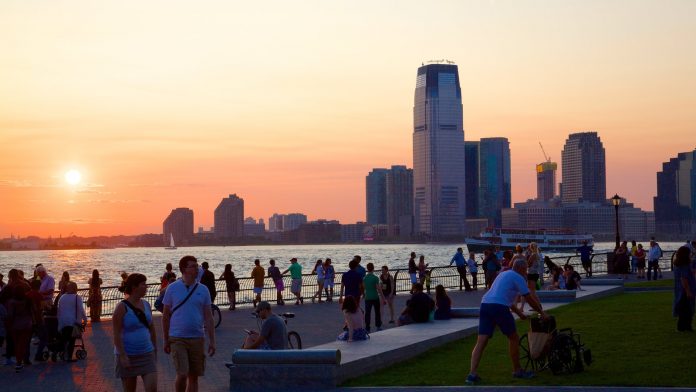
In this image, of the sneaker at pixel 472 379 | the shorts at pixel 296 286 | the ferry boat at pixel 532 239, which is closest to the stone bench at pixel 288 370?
the sneaker at pixel 472 379

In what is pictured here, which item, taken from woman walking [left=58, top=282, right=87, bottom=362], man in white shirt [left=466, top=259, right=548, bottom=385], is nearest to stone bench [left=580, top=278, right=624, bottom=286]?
woman walking [left=58, top=282, right=87, bottom=362]

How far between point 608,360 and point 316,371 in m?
4.68

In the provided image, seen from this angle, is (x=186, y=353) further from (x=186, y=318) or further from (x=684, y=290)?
(x=684, y=290)

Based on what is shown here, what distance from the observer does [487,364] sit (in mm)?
14906

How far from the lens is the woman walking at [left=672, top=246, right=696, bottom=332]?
17344 mm

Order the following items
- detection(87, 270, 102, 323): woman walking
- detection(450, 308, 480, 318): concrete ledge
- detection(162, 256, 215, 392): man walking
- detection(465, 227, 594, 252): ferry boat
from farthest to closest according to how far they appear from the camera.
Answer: detection(465, 227, 594, 252): ferry boat, detection(87, 270, 102, 323): woman walking, detection(450, 308, 480, 318): concrete ledge, detection(162, 256, 215, 392): man walking

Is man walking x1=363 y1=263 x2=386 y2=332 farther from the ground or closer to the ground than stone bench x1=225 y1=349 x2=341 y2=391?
farther from the ground

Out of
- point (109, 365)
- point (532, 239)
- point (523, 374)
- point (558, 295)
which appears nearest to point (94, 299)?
point (109, 365)

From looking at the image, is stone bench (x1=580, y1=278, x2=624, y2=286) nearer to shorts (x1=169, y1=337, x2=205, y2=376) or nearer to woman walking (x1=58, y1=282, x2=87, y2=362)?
woman walking (x1=58, y1=282, x2=87, y2=362)

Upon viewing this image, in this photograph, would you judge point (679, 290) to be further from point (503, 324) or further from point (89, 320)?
point (89, 320)

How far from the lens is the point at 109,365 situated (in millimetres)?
17719

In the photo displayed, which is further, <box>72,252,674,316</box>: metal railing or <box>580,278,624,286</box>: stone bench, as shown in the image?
<box>72,252,674,316</box>: metal railing

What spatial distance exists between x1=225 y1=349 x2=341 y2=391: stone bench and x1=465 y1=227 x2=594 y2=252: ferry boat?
159 m

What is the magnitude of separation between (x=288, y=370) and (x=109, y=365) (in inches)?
218
